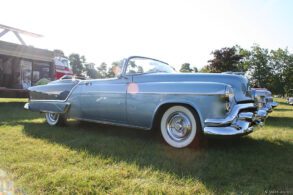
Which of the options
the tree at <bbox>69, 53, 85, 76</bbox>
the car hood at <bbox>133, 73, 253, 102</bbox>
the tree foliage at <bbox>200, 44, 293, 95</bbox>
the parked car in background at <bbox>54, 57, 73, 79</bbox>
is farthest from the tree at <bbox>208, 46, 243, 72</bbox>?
the tree at <bbox>69, 53, 85, 76</bbox>

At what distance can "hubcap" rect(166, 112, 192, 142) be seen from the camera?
12.1 feet

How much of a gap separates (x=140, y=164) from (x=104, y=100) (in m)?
1.79

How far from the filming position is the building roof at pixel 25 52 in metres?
9.48

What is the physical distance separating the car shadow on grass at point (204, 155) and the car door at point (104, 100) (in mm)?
347

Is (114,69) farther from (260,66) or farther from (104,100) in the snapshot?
(260,66)

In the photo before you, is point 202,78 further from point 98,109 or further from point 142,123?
point 98,109

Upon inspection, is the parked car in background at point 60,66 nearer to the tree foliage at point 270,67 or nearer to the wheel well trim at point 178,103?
the wheel well trim at point 178,103

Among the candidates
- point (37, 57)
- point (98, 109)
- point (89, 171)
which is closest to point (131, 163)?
point (89, 171)

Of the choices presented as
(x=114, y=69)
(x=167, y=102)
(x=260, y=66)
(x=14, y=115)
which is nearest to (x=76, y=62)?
(x=260, y=66)

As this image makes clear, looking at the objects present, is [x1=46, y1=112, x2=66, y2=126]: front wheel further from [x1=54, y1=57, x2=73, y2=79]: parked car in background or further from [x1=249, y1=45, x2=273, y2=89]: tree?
[x1=249, y1=45, x2=273, y2=89]: tree

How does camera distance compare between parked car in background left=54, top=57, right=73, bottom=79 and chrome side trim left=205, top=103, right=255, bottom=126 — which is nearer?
chrome side trim left=205, top=103, right=255, bottom=126

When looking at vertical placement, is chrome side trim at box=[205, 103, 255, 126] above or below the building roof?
below

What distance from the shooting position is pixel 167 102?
146 inches

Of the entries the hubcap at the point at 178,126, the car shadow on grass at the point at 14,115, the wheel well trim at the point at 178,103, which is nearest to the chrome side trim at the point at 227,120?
the wheel well trim at the point at 178,103
